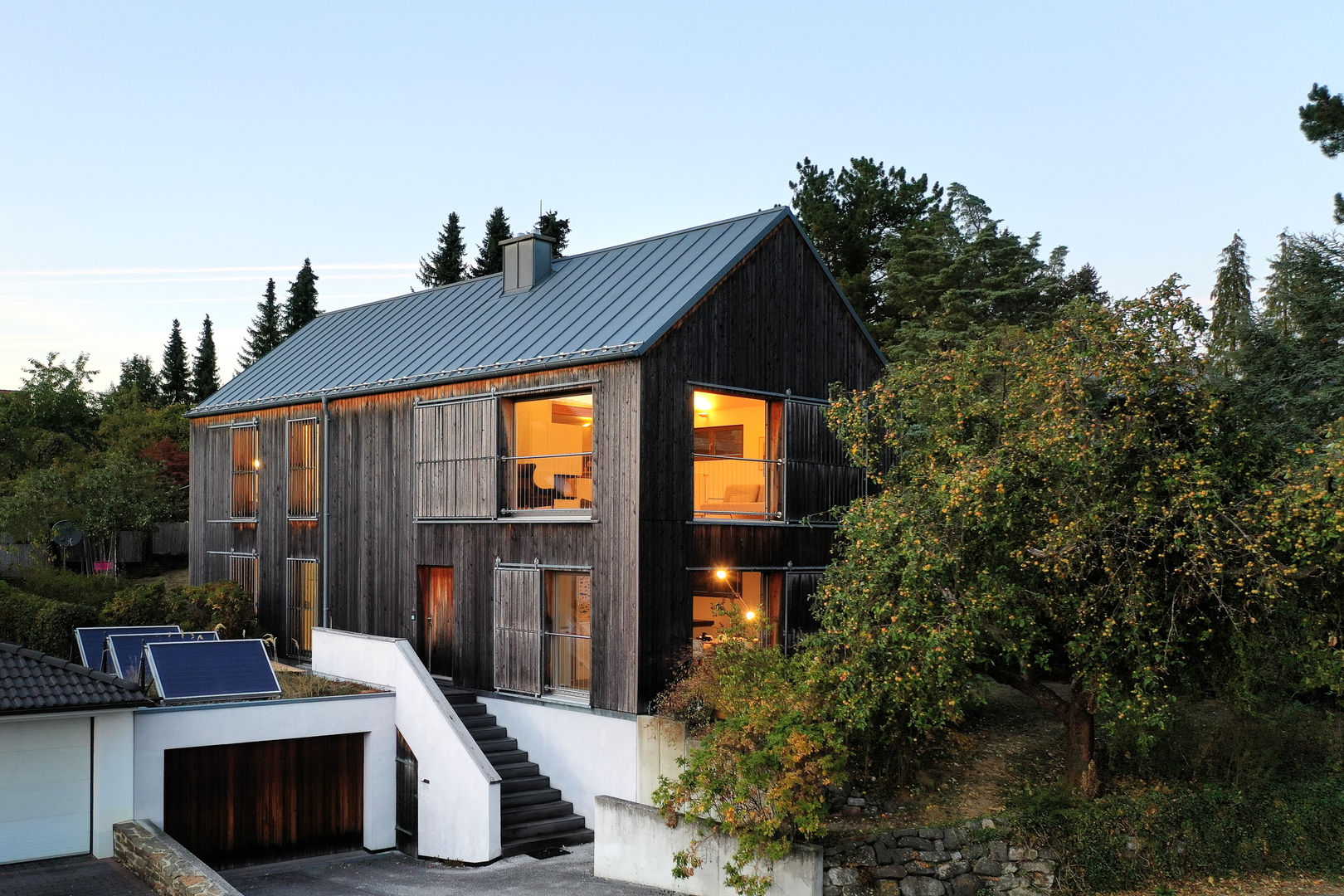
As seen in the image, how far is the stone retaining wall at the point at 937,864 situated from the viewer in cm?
1105

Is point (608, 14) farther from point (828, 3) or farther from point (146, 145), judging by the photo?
point (146, 145)

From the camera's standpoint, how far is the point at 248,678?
14328 millimetres

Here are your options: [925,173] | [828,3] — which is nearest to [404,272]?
[925,173]

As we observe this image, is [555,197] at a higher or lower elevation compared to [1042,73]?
higher

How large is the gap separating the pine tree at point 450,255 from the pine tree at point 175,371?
2136cm

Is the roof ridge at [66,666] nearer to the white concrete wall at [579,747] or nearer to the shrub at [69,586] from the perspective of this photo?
the white concrete wall at [579,747]

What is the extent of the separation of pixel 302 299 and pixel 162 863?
47554mm

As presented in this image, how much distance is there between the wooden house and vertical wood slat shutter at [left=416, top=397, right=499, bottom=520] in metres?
0.04

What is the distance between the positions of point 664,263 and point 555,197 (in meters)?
31.8

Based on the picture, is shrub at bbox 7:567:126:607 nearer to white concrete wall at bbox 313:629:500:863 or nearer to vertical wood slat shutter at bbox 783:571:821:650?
white concrete wall at bbox 313:629:500:863

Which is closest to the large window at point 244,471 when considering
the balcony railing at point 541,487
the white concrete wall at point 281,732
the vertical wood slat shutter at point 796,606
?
the balcony railing at point 541,487

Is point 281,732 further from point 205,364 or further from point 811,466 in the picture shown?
point 205,364

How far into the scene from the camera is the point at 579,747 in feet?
48.1

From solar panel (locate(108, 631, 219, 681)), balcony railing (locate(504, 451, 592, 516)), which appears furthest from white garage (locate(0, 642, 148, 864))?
balcony railing (locate(504, 451, 592, 516))
